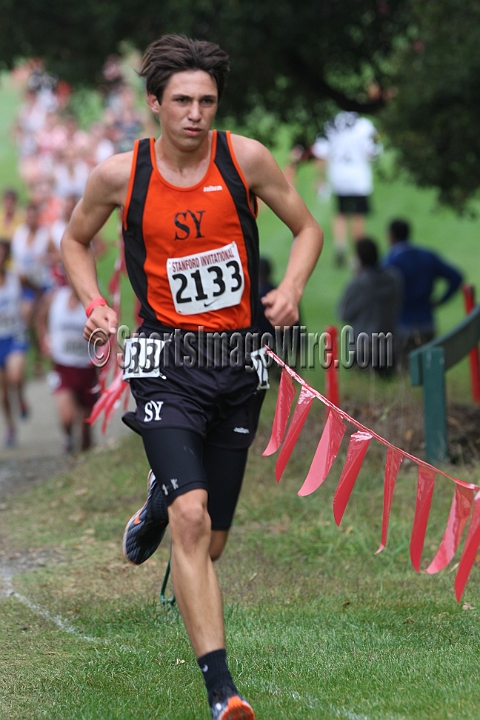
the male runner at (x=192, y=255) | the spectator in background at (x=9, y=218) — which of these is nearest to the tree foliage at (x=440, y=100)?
the male runner at (x=192, y=255)

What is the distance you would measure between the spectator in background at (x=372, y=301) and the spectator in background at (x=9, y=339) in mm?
3232

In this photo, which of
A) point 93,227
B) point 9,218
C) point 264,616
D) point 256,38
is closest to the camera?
point 93,227

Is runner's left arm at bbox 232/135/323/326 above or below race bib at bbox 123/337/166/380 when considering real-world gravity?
above

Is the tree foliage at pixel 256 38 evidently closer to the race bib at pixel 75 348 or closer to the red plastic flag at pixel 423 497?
the race bib at pixel 75 348

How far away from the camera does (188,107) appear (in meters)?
4.30

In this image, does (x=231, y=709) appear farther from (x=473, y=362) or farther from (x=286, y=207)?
(x=473, y=362)

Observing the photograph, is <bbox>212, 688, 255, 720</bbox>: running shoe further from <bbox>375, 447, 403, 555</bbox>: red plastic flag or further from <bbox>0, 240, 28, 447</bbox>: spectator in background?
<bbox>0, 240, 28, 447</bbox>: spectator in background

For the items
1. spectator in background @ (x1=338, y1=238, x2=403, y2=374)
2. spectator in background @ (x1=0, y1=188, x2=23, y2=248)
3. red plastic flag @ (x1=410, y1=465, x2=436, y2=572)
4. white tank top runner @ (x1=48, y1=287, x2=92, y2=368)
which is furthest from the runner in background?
spectator in background @ (x1=0, y1=188, x2=23, y2=248)

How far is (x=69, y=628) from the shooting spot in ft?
17.3

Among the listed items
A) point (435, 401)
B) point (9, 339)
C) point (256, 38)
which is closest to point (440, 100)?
point (256, 38)

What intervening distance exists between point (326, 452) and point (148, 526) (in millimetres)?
813

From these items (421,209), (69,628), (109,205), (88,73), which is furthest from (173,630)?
(421,209)

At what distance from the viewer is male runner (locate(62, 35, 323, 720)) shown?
4277 mm

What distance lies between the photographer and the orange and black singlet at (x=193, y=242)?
4.30 meters
